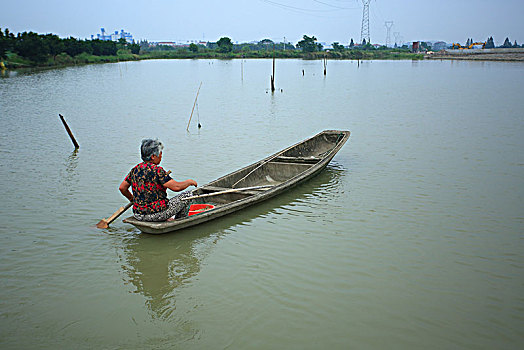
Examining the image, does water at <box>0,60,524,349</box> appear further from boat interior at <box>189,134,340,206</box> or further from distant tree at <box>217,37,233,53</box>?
distant tree at <box>217,37,233,53</box>

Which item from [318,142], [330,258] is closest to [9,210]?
[330,258]

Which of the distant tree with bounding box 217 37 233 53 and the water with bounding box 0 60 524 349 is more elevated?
the distant tree with bounding box 217 37 233 53

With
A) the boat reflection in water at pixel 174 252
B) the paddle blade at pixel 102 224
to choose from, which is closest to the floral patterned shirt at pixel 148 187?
the boat reflection in water at pixel 174 252

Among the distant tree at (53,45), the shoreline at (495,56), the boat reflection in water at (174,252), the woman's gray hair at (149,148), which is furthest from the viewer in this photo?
the shoreline at (495,56)

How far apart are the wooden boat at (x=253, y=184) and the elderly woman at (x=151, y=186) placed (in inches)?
5.4

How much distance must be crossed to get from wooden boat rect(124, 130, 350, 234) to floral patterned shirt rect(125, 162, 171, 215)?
195 mm

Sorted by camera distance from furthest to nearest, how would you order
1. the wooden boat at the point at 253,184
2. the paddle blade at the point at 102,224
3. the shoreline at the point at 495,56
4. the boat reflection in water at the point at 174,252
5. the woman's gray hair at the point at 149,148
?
the shoreline at the point at 495,56 < the paddle blade at the point at 102,224 < the wooden boat at the point at 253,184 < the woman's gray hair at the point at 149,148 < the boat reflection in water at the point at 174,252

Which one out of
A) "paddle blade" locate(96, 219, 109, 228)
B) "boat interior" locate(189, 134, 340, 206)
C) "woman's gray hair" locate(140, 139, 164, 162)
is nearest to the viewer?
"woman's gray hair" locate(140, 139, 164, 162)

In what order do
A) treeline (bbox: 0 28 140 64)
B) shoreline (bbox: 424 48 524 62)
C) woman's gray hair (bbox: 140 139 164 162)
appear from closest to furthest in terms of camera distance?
woman's gray hair (bbox: 140 139 164 162), treeline (bbox: 0 28 140 64), shoreline (bbox: 424 48 524 62)

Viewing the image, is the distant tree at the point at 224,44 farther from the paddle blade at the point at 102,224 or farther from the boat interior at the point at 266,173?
the paddle blade at the point at 102,224

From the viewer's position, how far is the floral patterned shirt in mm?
5168

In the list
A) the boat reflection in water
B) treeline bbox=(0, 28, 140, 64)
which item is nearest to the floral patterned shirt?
the boat reflection in water

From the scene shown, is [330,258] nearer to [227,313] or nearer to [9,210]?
[227,313]

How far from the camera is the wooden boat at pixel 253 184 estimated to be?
18.7 ft
